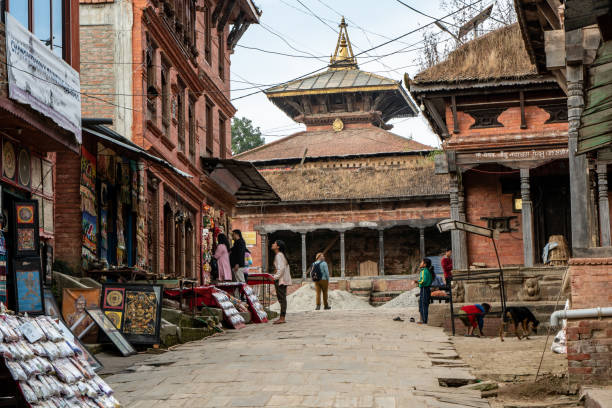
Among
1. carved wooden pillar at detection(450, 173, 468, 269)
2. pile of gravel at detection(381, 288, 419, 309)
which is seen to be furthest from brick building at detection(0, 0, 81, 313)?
pile of gravel at detection(381, 288, 419, 309)


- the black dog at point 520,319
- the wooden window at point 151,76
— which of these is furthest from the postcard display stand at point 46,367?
the wooden window at point 151,76

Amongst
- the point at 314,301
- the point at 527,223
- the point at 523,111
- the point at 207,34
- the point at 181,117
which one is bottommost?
the point at 314,301

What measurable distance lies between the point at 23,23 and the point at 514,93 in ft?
49.9

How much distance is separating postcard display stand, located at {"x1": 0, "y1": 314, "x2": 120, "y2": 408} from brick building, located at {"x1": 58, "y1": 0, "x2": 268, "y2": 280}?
8.38 m

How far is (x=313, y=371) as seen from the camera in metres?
9.73

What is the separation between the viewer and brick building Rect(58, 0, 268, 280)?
17.3 m

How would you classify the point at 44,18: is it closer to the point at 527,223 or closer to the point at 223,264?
the point at 223,264

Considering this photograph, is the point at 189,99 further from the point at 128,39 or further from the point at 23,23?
the point at 23,23

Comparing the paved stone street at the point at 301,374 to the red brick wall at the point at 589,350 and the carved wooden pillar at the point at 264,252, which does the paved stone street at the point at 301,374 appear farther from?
the carved wooden pillar at the point at 264,252

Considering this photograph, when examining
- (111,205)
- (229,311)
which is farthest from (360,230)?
(229,311)

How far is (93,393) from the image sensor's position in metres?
7.43

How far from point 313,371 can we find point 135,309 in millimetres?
3827

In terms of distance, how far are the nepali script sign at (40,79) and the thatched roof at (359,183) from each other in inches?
1099

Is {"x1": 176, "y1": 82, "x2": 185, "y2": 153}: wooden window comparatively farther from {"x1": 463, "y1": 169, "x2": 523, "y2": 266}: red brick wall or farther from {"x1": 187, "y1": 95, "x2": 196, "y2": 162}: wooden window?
{"x1": 463, "y1": 169, "x2": 523, "y2": 266}: red brick wall
